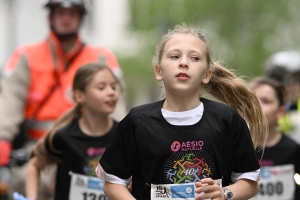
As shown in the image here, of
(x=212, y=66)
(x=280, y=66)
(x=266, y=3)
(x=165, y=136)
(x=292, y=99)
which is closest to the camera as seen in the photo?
(x=165, y=136)

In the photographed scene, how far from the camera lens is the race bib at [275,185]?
8.05 metres

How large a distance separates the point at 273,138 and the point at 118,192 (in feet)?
10.3

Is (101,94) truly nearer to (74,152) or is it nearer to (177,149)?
(74,152)

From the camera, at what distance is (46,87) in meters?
8.72

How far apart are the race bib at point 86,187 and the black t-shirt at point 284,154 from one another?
1.39 m

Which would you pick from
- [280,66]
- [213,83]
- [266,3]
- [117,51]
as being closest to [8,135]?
[213,83]

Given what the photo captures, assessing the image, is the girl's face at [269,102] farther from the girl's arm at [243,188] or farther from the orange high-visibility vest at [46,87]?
the girl's arm at [243,188]

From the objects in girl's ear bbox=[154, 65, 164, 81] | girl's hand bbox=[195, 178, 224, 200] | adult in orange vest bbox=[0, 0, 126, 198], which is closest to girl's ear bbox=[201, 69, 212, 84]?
girl's ear bbox=[154, 65, 164, 81]

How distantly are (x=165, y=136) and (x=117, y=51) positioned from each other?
102 ft

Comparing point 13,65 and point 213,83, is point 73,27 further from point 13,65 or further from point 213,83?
point 213,83

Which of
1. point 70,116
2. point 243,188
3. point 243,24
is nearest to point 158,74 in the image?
point 243,188

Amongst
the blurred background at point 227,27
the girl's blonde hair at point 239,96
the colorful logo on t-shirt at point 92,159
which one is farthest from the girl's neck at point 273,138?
the blurred background at point 227,27

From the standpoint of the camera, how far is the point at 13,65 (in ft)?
28.7

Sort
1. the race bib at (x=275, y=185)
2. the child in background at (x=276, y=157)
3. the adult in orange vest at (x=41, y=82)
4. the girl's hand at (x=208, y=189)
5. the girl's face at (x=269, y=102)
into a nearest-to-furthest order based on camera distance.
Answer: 1. the girl's hand at (x=208, y=189)
2. the child in background at (x=276, y=157)
3. the race bib at (x=275, y=185)
4. the girl's face at (x=269, y=102)
5. the adult in orange vest at (x=41, y=82)
